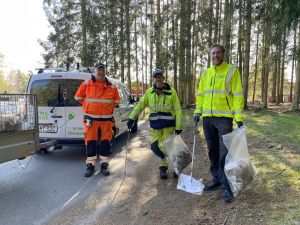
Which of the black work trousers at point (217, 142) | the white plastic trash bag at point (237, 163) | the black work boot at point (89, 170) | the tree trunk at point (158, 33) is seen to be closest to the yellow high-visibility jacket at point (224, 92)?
the black work trousers at point (217, 142)

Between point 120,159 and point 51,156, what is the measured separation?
1.86m

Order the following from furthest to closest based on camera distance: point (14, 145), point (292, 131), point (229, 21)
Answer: point (229, 21) < point (292, 131) < point (14, 145)

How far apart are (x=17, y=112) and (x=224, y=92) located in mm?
3413

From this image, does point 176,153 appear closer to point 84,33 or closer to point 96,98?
point 96,98

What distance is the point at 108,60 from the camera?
23.8m

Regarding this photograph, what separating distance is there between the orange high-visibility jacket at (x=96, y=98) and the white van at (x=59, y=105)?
3.49 feet

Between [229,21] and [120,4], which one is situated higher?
[120,4]

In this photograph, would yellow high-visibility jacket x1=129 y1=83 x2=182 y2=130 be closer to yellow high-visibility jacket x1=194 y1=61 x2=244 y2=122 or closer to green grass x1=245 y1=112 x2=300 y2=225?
yellow high-visibility jacket x1=194 y1=61 x2=244 y2=122

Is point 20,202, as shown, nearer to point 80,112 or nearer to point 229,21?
point 80,112

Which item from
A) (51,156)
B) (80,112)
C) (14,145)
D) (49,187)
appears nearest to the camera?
(14,145)

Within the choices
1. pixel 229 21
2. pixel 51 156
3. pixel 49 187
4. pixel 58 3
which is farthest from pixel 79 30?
pixel 49 187

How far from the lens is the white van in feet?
25.0

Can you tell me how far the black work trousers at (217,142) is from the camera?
4.63 m

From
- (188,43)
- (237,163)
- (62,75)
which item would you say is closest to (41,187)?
(62,75)
